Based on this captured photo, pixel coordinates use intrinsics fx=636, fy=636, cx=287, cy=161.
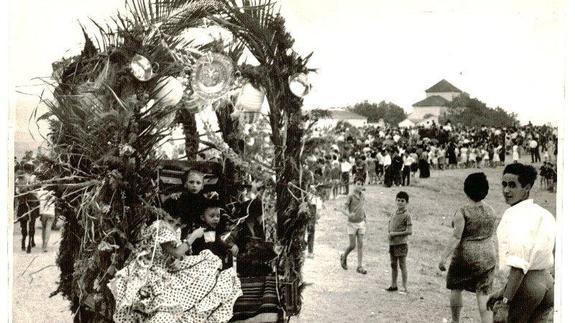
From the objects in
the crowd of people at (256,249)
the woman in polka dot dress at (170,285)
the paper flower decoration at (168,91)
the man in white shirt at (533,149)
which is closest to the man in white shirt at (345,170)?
the crowd of people at (256,249)

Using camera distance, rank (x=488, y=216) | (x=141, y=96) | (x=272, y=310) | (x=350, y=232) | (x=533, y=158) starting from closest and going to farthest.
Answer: (x=141, y=96), (x=272, y=310), (x=488, y=216), (x=533, y=158), (x=350, y=232)

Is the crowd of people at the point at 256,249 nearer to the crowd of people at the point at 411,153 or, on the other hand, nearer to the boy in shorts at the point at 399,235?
the crowd of people at the point at 411,153

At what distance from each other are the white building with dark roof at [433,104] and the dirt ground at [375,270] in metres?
0.96

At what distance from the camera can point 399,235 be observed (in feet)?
25.6

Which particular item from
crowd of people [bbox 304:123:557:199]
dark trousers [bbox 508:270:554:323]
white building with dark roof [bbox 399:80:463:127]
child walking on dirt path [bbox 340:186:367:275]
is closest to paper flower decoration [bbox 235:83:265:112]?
dark trousers [bbox 508:270:554:323]

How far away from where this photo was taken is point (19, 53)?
604 centimetres

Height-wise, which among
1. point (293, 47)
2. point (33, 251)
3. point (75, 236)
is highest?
point (293, 47)

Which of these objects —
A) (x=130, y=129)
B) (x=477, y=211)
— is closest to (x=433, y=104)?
(x=477, y=211)

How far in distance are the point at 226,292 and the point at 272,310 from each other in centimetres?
41

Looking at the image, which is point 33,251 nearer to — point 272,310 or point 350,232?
point 350,232

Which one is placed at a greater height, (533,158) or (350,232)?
(533,158)

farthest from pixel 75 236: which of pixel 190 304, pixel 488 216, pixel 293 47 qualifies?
pixel 488 216

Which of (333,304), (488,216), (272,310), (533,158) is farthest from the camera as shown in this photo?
(333,304)

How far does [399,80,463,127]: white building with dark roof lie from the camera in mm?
8211
